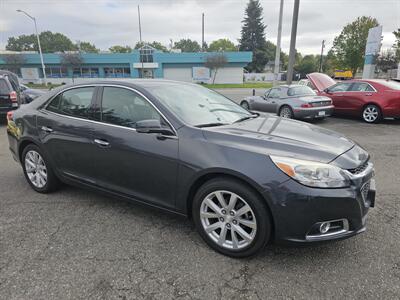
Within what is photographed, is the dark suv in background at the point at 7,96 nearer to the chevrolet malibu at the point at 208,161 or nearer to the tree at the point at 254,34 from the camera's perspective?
the chevrolet malibu at the point at 208,161

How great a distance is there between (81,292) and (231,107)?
2.62 metres

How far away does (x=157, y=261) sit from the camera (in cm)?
263

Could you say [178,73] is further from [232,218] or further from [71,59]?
[232,218]

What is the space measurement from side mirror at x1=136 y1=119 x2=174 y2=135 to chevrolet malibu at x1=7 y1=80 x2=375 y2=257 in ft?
0.03

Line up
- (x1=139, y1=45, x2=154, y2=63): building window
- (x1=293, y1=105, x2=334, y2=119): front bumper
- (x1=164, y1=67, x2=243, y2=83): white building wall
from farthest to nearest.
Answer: (x1=164, y1=67, x2=243, y2=83): white building wall → (x1=139, y1=45, x2=154, y2=63): building window → (x1=293, y1=105, x2=334, y2=119): front bumper

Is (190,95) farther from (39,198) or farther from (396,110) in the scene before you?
(396,110)

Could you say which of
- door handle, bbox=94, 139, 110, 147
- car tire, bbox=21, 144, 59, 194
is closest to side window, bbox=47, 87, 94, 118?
door handle, bbox=94, 139, 110, 147

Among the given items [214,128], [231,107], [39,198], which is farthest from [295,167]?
[39,198]

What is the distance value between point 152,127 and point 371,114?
919 cm

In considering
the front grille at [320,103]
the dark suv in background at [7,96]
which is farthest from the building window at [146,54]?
the front grille at [320,103]

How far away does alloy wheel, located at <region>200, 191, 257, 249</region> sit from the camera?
8.32 ft

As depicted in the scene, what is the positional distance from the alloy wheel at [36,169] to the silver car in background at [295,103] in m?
8.07

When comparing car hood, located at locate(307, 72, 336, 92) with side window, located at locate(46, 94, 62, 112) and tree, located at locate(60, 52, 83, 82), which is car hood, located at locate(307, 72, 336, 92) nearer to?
side window, located at locate(46, 94, 62, 112)

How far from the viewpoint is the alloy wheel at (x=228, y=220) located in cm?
254
